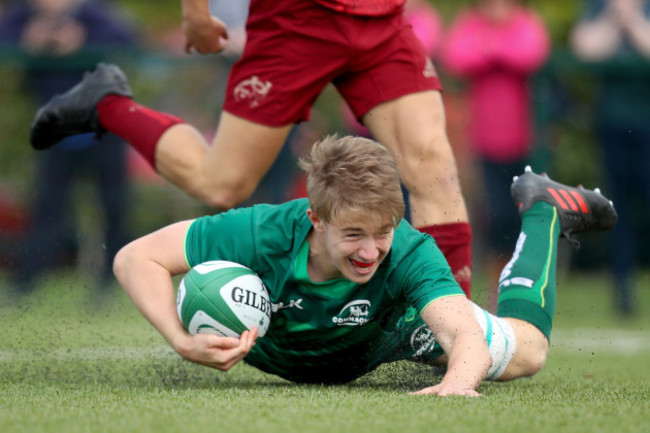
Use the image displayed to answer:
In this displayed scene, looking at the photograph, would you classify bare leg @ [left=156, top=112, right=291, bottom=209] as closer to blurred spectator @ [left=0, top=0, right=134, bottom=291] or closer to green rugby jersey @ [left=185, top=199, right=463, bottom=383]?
green rugby jersey @ [left=185, top=199, right=463, bottom=383]

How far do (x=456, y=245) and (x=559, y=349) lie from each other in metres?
1.45

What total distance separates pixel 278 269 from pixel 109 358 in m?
1.39

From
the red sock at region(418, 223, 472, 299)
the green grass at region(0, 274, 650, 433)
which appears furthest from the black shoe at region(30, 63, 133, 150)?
the red sock at region(418, 223, 472, 299)

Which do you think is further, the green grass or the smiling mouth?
the smiling mouth

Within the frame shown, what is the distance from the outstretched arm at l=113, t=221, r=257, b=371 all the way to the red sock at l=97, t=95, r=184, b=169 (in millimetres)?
1131

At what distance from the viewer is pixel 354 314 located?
3.99m

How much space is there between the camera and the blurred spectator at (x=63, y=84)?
8391 mm

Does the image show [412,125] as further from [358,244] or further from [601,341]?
[601,341]

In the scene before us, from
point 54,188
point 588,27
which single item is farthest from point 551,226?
point 54,188

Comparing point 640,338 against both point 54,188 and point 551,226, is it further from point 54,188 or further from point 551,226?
point 54,188

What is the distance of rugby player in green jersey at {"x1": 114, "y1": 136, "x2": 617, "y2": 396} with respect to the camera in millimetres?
3717

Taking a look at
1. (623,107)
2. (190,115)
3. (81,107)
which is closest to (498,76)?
(623,107)

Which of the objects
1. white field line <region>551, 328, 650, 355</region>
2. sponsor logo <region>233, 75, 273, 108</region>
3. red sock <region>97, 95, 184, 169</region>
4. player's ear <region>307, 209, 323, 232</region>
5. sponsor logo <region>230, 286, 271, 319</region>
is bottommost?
white field line <region>551, 328, 650, 355</region>

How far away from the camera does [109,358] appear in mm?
5020
